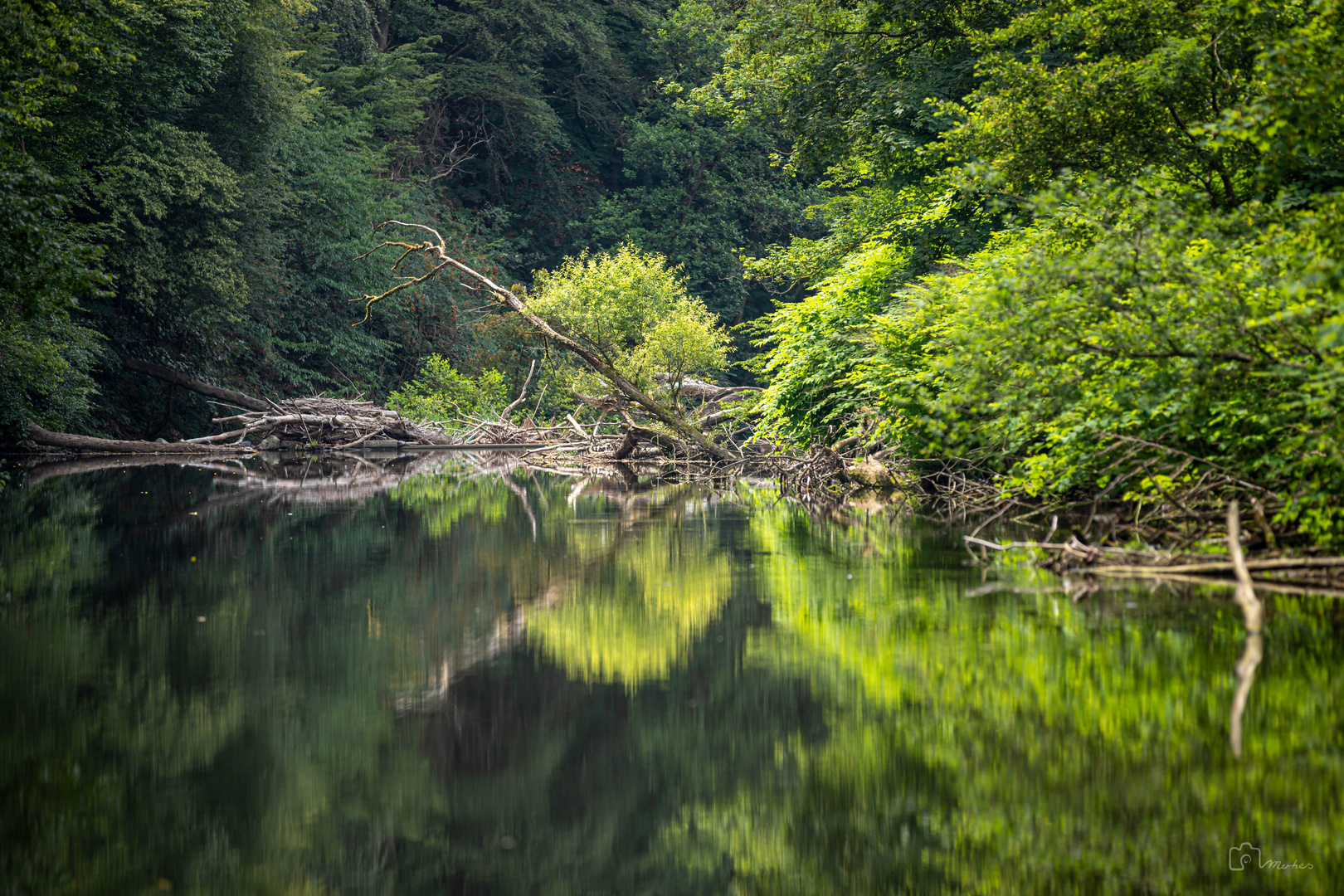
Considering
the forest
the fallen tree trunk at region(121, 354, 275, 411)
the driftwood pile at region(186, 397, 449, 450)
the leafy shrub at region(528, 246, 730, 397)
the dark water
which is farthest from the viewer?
the driftwood pile at region(186, 397, 449, 450)

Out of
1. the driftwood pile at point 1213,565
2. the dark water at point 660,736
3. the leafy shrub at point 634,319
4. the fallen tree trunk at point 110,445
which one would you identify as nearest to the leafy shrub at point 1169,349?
the driftwood pile at point 1213,565

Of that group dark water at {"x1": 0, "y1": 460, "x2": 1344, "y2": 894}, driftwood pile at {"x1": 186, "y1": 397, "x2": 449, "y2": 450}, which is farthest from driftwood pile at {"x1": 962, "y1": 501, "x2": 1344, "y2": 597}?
driftwood pile at {"x1": 186, "y1": 397, "x2": 449, "y2": 450}

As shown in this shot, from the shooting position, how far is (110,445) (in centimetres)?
2267

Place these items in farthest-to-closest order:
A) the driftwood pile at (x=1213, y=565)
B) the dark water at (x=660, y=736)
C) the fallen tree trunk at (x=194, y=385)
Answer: the fallen tree trunk at (x=194, y=385) → the driftwood pile at (x=1213, y=565) → the dark water at (x=660, y=736)

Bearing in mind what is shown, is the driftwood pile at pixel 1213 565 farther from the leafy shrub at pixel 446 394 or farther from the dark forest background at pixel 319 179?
the leafy shrub at pixel 446 394

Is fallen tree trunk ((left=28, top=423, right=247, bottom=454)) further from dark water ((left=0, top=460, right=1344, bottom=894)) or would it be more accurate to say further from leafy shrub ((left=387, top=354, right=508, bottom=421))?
dark water ((left=0, top=460, right=1344, bottom=894))

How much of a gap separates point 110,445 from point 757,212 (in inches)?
1153

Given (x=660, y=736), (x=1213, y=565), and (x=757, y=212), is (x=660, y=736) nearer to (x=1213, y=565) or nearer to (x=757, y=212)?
(x=1213, y=565)

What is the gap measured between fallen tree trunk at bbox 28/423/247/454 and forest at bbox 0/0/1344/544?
0.42 metres

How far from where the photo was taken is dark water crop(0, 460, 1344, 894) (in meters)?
2.59

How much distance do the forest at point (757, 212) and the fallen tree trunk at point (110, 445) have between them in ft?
1.39

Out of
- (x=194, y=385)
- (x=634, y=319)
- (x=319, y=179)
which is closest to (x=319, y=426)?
(x=194, y=385)

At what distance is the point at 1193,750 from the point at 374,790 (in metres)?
2.45

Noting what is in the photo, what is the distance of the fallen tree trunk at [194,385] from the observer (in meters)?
25.6
